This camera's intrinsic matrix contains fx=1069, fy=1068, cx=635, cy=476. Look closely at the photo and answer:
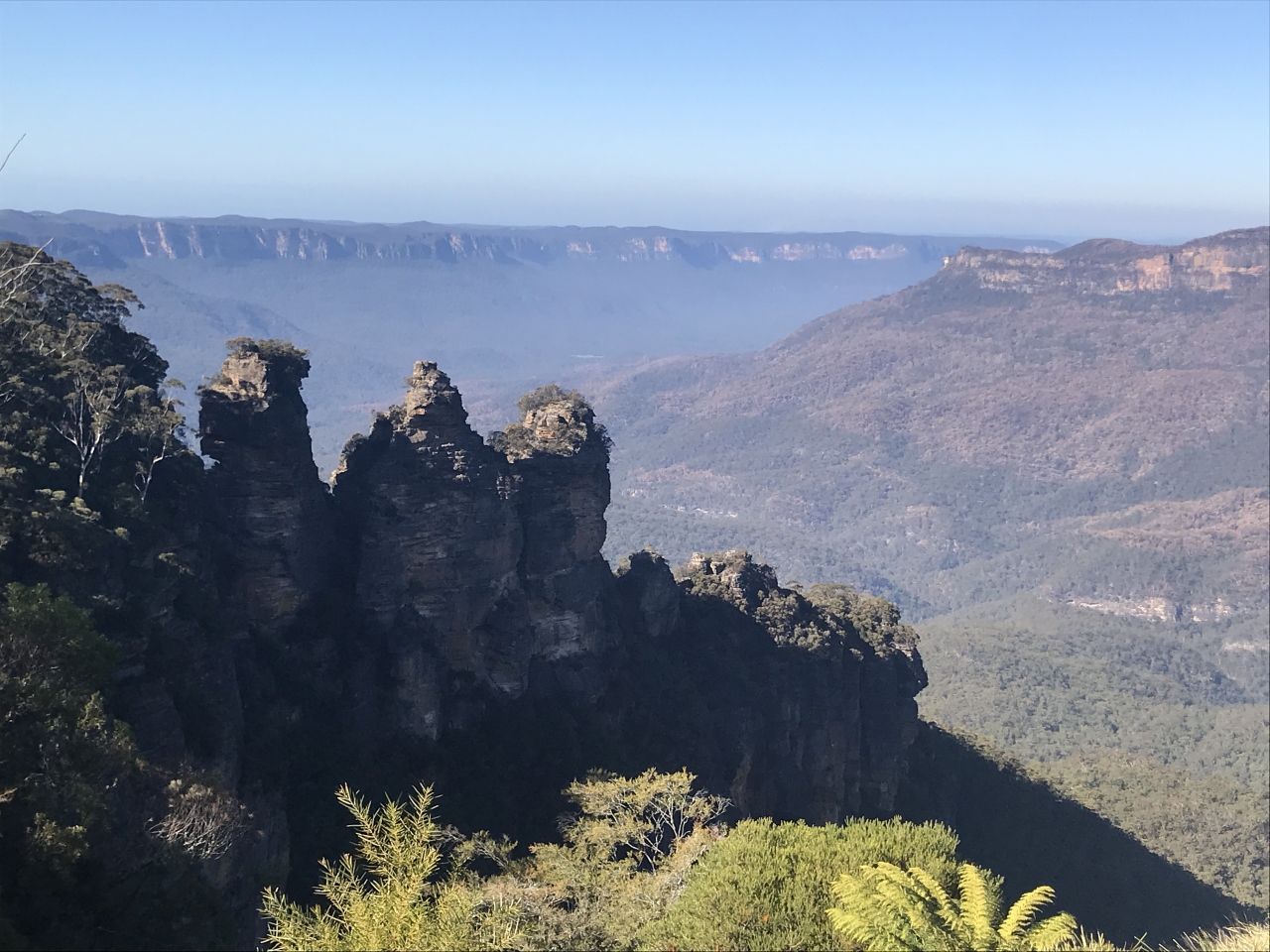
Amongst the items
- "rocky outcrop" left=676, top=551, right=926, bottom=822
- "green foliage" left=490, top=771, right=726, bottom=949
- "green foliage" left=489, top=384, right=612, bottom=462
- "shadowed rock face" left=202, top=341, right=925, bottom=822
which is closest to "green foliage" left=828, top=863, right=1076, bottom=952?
"green foliage" left=490, top=771, right=726, bottom=949

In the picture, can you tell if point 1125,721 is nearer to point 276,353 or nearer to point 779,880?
point 276,353

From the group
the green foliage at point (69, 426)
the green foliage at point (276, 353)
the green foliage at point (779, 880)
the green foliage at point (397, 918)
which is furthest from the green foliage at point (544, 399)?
the green foliage at point (397, 918)

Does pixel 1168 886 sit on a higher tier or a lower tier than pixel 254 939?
lower

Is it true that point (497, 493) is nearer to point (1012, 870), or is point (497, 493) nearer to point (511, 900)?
point (511, 900)

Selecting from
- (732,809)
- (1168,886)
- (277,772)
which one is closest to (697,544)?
(1168,886)

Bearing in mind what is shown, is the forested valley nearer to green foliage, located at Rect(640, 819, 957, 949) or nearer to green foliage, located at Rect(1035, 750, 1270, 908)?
green foliage, located at Rect(640, 819, 957, 949)

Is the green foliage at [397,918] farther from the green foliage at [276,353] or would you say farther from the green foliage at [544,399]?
the green foliage at [544,399]
